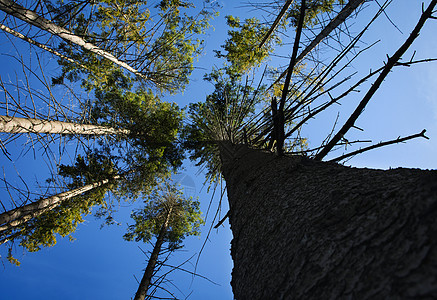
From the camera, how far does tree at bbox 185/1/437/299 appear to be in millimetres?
469

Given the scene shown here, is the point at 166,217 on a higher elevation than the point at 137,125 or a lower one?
lower

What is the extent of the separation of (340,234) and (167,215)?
334 inches

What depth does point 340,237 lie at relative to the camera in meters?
0.67

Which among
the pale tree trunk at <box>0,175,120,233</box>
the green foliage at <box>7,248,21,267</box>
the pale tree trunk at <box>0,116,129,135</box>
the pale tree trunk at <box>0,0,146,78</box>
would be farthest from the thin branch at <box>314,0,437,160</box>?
the green foliage at <box>7,248,21,267</box>

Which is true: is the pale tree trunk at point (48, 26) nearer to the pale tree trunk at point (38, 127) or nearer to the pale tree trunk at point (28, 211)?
the pale tree trunk at point (38, 127)

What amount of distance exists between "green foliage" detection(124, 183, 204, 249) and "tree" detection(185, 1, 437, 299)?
25.7 feet

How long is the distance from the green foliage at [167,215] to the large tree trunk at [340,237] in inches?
309

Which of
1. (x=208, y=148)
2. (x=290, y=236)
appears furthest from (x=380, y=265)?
(x=208, y=148)

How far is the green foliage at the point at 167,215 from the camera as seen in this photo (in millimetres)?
8695

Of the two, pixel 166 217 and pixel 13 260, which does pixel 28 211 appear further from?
pixel 166 217

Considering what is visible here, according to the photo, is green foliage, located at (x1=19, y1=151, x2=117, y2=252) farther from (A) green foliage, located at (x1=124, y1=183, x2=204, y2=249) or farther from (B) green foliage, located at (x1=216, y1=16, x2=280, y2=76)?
(B) green foliage, located at (x1=216, y1=16, x2=280, y2=76)

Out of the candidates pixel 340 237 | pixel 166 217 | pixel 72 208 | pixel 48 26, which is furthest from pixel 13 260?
pixel 340 237

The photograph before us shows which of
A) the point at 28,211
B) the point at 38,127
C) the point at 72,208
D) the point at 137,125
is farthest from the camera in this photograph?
the point at 137,125

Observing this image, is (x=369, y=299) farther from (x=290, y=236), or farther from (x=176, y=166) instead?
(x=176, y=166)
